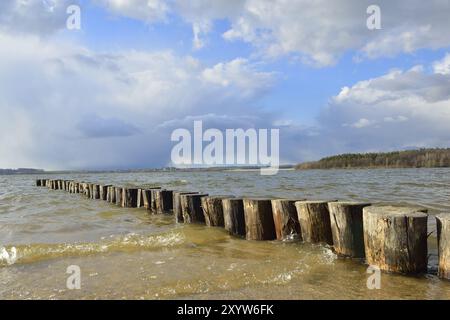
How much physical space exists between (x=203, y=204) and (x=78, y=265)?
12.2 feet

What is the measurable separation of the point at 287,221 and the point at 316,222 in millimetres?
690

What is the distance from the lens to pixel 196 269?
546cm

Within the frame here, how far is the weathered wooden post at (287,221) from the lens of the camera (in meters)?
7.03

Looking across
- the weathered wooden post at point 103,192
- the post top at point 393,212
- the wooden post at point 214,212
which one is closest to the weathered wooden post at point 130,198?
the weathered wooden post at point 103,192

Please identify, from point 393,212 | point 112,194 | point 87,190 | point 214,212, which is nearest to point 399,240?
point 393,212

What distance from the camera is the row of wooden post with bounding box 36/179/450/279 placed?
485 cm

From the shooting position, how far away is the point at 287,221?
7090 mm

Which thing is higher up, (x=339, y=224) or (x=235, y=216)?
(x=339, y=224)

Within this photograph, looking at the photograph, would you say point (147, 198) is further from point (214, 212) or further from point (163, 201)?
point (214, 212)

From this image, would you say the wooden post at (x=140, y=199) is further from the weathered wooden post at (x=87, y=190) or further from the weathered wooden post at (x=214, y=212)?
the weathered wooden post at (x=87, y=190)

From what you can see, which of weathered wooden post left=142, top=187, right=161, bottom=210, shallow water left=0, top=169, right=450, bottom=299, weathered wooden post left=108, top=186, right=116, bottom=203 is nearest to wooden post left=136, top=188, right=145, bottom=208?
weathered wooden post left=142, top=187, right=161, bottom=210

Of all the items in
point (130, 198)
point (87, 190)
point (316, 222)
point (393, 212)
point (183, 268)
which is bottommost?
point (87, 190)

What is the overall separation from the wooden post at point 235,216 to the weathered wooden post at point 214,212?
63cm
